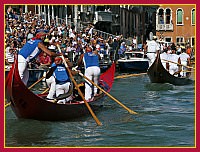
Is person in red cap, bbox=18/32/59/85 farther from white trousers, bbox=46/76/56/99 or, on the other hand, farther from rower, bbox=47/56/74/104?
white trousers, bbox=46/76/56/99

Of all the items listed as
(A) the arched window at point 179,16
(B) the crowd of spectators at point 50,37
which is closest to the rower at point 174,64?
(B) the crowd of spectators at point 50,37

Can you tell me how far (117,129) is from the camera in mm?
7203

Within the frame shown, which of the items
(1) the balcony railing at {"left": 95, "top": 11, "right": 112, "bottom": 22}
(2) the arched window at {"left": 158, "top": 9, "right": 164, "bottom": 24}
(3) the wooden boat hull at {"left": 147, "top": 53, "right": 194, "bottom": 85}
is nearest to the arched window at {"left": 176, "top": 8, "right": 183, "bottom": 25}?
(2) the arched window at {"left": 158, "top": 9, "right": 164, "bottom": 24}

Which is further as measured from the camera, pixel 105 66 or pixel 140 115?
pixel 105 66

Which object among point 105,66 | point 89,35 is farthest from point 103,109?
point 89,35

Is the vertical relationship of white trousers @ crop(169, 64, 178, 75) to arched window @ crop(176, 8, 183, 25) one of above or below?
below

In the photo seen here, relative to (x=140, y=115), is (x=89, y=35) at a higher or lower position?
higher

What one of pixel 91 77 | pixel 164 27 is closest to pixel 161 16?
pixel 164 27

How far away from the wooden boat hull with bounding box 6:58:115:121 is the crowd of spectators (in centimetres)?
299

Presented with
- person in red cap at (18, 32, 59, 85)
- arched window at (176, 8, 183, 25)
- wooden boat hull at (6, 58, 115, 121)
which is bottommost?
wooden boat hull at (6, 58, 115, 121)

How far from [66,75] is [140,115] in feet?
5.24

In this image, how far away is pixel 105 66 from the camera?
16.6m

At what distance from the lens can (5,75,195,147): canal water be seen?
6.42m

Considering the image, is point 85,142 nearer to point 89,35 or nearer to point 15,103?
point 15,103
